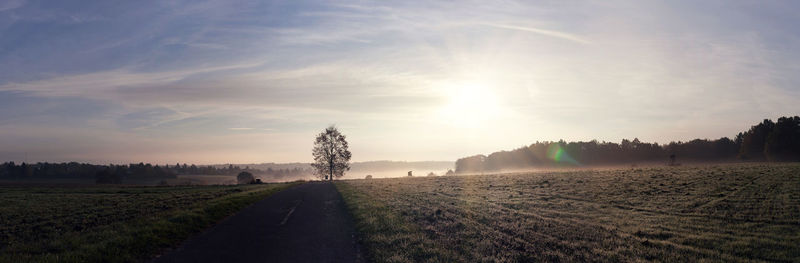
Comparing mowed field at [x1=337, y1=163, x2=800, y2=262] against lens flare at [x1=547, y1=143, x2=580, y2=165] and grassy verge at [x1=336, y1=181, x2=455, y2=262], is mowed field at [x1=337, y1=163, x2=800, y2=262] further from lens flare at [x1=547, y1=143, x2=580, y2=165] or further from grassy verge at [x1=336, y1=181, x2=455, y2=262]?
lens flare at [x1=547, y1=143, x2=580, y2=165]

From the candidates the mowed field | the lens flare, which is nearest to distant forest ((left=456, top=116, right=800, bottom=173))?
the lens flare

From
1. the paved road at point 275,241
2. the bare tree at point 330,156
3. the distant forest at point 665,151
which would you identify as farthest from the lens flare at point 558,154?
the paved road at point 275,241

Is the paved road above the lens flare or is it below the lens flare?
below

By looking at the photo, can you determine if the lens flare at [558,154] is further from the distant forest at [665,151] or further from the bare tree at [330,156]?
the bare tree at [330,156]

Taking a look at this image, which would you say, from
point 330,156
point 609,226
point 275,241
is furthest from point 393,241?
point 330,156

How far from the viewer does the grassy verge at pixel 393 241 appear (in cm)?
1003

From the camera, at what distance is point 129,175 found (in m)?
148

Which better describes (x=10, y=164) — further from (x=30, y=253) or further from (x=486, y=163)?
(x=30, y=253)

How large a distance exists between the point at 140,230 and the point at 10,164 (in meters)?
191

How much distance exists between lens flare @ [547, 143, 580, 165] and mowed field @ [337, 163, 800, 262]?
277 feet

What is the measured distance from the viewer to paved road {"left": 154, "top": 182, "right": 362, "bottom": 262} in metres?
10.1

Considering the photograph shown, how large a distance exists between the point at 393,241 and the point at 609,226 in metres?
8.84

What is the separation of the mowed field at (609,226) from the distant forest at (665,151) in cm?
4367

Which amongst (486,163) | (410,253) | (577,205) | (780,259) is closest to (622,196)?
(577,205)
